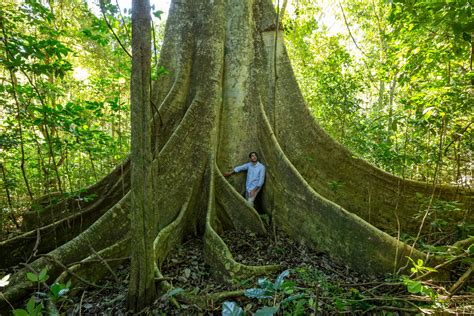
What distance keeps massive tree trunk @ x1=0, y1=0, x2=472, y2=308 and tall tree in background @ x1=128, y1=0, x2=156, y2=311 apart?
2.47 ft

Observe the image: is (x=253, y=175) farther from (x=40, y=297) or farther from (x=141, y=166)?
(x=40, y=297)

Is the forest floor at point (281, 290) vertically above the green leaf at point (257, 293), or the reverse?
the green leaf at point (257, 293)

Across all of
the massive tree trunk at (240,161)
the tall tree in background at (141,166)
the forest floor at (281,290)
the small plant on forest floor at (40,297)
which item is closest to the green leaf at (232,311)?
the forest floor at (281,290)

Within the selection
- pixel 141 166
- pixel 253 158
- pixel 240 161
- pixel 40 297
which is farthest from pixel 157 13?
pixel 40 297

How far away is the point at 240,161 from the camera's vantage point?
4.73m

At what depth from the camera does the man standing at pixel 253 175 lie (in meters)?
4.50

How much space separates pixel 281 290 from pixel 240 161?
2724 mm

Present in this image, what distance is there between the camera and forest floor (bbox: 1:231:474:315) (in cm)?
208

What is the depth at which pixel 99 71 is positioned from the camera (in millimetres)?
9852

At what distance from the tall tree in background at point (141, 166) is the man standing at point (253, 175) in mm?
2312

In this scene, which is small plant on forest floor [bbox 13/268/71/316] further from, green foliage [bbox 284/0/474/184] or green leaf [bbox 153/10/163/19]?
green foliage [bbox 284/0/474/184]

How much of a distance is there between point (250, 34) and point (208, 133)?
2.02m

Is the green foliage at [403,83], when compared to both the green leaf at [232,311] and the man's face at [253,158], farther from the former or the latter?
the green leaf at [232,311]

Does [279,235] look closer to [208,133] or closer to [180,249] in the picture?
[180,249]
